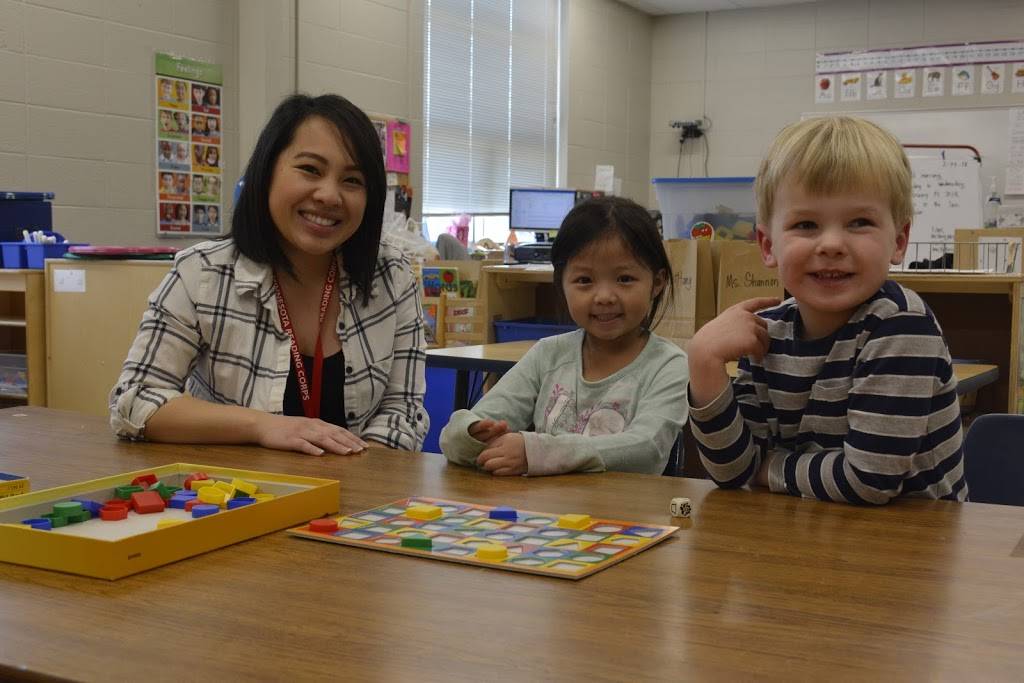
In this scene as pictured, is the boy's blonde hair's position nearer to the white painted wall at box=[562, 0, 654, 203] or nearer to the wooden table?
the wooden table

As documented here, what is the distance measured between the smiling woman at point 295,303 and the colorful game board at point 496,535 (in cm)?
58

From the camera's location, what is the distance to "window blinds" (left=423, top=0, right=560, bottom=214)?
6.44 meters

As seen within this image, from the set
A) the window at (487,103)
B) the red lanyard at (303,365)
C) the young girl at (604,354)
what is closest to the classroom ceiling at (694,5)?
the window at (487,103)

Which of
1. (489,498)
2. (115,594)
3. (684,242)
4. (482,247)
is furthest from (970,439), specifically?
(482,247)

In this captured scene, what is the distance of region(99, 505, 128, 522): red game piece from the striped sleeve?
70 centimetres

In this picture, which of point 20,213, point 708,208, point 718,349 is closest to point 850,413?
point 718,349

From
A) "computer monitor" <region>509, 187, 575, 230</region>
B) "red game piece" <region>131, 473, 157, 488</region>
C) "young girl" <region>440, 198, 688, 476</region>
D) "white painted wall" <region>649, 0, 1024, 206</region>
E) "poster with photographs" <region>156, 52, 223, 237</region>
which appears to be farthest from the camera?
"white painted wall" <region>649, 0, 1024, 206</region>

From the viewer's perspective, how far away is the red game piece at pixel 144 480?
1.11 m

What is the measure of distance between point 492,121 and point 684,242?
410 cm

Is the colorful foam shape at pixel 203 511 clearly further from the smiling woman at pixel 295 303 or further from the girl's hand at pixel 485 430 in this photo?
the smiling woman at pixel 295 303

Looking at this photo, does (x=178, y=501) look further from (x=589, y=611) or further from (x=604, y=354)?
(x=604, y=354)

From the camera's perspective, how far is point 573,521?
1.01 m

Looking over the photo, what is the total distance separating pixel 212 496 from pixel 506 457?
0.39m

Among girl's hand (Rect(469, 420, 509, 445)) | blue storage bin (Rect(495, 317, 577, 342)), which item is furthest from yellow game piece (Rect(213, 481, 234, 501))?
blue storage bin (Rect(495, 317, 577, 342))
